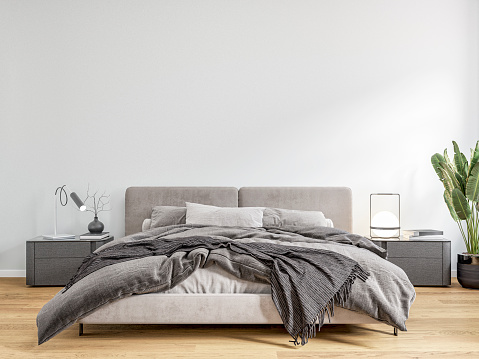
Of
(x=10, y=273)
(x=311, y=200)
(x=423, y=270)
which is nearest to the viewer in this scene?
(x=423, y=270)

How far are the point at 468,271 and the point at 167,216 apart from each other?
111 inches

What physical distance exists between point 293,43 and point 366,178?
159 centimetres

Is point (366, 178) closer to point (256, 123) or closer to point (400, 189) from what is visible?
point (400, 189)

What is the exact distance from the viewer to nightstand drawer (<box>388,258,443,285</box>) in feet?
15.7

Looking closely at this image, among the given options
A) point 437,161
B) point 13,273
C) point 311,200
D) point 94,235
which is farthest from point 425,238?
point 13,273

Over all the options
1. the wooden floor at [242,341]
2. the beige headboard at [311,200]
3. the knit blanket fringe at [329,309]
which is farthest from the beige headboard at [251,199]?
the knit blanket fringe at [329,309]

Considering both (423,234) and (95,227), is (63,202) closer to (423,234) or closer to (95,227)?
(95,227)

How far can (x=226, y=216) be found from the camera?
4.61 metres

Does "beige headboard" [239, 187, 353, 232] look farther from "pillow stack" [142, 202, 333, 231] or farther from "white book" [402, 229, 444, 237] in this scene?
"white book" [402, 229, 444, 237]

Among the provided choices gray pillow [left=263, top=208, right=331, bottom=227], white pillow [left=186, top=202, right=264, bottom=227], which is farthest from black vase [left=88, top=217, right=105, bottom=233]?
gray pillow [left=263, top=208, right=331, bottom=227]

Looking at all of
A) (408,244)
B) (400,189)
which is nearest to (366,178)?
(400,189)

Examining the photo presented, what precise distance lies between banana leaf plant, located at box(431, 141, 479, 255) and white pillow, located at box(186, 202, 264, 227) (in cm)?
177

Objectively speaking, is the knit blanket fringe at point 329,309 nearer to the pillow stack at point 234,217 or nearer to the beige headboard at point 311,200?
the pillow stack at point 234,217

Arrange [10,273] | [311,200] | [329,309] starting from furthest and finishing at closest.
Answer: [10,273]
[311,200]
[329,309]
